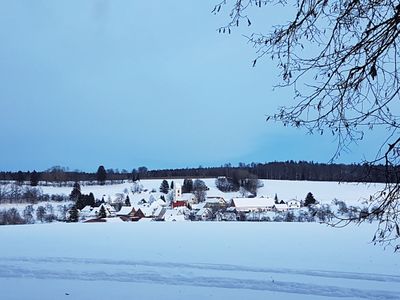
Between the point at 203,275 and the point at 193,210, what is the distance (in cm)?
4824

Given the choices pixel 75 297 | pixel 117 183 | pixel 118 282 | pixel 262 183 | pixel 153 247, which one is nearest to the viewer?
pixel 75 297

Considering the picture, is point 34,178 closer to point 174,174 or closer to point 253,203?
point 174,174

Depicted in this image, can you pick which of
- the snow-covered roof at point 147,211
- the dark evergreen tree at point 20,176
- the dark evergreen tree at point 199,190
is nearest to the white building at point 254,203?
the snow-covered roof at point 147,211

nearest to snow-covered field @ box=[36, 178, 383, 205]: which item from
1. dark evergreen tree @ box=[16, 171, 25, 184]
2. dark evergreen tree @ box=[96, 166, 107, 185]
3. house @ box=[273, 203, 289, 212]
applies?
dark evergreen tree @ box=[96, 166, 107, 185]

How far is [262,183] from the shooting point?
9606cm

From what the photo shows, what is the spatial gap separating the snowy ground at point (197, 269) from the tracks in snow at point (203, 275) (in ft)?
0.06

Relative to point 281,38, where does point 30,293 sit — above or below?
below

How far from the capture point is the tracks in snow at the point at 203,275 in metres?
7.55

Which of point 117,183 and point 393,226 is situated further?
point 117,183

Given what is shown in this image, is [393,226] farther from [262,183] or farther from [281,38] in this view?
[262,183]

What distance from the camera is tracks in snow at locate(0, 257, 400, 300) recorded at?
7.55 meters

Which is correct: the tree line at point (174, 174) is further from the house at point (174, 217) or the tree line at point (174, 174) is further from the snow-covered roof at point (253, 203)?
the house at point (174, 217)

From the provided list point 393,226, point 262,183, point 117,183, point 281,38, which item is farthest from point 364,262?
point 117,183

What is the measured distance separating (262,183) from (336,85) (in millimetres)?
94221
